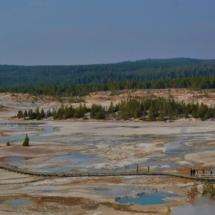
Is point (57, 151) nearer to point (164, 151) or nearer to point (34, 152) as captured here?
point (34, 152)

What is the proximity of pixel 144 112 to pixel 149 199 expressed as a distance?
6156cm

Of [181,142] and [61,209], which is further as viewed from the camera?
[181,142]

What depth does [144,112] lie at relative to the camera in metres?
92.2

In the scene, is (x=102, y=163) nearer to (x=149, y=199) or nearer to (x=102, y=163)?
(x=102, y=163)

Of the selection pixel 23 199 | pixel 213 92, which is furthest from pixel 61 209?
pixel 213 92

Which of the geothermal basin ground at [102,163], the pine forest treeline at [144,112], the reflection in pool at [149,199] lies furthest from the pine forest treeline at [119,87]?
the reflection in pool at [149,199]

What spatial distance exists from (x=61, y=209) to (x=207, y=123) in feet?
172

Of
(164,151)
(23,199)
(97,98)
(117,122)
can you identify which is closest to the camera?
(23,199)

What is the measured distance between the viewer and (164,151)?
50.1 metres

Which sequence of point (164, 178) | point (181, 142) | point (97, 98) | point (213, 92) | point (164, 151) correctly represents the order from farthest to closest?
1. point (97, 98)
2. point (213, 92)
3. point (181, 142)
4. point (164, 151)
5. point (164, 178)

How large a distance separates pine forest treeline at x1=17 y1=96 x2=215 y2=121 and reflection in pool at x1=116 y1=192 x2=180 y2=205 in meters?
53.1

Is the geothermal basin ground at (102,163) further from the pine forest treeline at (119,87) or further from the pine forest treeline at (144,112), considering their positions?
the pine forest treeline at (119,87)

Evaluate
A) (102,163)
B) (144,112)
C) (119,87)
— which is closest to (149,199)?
(102,163)

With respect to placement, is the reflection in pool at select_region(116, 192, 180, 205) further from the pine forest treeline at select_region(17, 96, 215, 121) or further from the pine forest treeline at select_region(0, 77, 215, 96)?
the pine forest treeline at select_region(0, 77, 215, 96)
